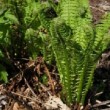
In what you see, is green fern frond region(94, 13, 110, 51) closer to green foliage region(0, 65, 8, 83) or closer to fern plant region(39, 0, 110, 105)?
fern plant region(39, 0, 110, 105)

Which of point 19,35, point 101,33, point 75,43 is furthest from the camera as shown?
point 19,35

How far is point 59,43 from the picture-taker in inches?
96.1

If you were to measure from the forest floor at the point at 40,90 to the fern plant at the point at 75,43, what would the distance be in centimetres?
14

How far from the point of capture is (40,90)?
9.46ft

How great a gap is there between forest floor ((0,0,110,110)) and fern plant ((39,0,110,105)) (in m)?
0.14

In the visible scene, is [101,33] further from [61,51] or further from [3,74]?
[3,74]

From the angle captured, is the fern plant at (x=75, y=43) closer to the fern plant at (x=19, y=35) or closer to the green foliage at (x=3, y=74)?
the fern plant at (x=19, y=35)

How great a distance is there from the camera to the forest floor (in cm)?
273

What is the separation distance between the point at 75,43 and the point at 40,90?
1.89ft

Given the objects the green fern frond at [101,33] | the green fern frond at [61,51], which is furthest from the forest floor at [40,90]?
the green fern frond at [101,33]

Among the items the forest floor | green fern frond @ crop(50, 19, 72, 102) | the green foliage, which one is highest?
green fern frond @ crop(50, 19, 72, 102)

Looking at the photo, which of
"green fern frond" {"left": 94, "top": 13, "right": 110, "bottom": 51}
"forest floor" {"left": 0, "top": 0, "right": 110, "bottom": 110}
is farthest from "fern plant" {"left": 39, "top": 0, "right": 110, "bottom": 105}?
"forest floor" {"left": 0, "top": 0, "right": 110, "bottom": 110}

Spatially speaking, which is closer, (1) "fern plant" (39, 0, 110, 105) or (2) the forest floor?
(1) "fern plant" (39, 0, 110, 105)

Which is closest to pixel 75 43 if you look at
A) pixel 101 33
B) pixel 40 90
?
pixel 101 33
